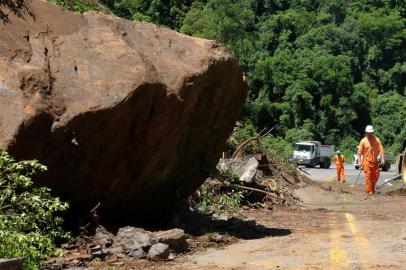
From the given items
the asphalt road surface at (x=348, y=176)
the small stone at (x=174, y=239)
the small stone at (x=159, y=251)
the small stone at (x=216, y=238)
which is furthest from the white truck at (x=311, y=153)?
the small stone at (x=159, y=251)

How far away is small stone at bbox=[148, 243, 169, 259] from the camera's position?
8327mm

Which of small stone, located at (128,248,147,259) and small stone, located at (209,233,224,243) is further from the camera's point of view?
small stone, located at (209,233,224,243)

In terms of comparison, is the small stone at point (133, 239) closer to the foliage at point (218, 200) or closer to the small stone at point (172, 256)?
the small stone at point (172, 256)

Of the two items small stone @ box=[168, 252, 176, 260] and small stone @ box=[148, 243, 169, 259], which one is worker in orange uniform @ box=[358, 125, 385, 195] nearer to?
small stone @ box=[168, 252, 176, 260]

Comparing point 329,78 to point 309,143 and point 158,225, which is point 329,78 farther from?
point 158,225

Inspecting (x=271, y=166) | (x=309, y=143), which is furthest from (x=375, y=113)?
(x=271, y=166)

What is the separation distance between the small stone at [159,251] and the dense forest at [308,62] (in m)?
44.9

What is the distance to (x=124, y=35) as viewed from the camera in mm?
10062

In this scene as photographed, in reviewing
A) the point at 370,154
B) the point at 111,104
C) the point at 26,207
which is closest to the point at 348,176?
the point at 370,154

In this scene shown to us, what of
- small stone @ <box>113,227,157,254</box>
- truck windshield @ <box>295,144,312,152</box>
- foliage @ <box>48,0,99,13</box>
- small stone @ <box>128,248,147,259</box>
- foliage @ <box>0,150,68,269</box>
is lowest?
truck windshield @ <box>295,144,312,152</box>

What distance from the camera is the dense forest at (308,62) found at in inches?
2387

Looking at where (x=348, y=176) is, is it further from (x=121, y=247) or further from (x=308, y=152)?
(x=121, y=247)

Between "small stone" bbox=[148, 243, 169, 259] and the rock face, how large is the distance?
1237 mm

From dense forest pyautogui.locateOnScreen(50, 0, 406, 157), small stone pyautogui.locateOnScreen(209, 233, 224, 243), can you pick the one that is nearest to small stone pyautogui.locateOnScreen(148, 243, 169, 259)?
small stone pyautogui.locateOnScreen(209, 233, 224, 243)
